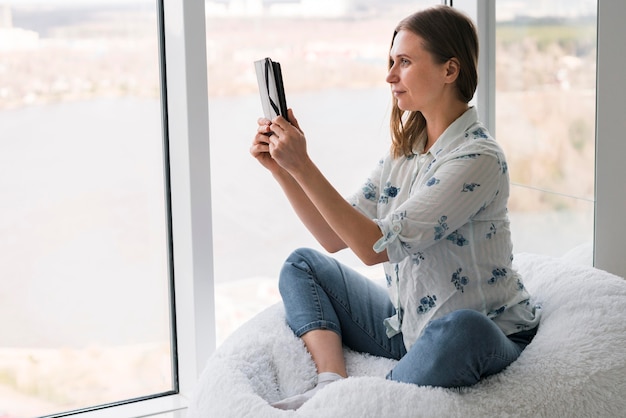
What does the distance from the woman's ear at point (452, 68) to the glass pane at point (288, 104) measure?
1.33 feet

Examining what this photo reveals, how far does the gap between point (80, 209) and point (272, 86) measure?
26.0 inches

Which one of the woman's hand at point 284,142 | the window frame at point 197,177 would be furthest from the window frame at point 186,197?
the woman's hand at point 284,142

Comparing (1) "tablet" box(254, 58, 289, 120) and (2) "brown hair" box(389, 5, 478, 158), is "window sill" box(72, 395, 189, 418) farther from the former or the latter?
(2) "brown hair" box(389, 5, 478, 158)

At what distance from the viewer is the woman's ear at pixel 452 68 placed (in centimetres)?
160

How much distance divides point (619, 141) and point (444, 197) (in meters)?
0.84

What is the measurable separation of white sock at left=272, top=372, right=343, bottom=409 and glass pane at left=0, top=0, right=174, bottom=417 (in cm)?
58

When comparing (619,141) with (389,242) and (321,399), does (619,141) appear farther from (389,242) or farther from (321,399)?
(321,399)

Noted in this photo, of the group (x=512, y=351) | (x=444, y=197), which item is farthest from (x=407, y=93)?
(x=512, y=351)

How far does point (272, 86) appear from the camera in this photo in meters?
1.55

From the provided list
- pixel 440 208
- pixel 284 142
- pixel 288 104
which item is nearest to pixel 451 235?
pixel 440 208

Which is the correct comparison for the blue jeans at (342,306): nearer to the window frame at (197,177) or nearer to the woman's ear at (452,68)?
the window frame at (197,177)

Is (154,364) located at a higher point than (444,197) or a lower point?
lower

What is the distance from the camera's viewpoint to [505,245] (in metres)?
1.61

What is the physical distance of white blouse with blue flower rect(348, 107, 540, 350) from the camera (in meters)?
1.48
